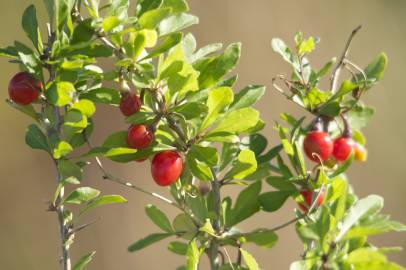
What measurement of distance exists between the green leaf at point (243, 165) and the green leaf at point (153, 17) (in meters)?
0.20

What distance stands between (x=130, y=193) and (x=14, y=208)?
0.43m

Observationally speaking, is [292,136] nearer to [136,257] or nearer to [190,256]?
[190,256]

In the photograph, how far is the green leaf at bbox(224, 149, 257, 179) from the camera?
0.92m

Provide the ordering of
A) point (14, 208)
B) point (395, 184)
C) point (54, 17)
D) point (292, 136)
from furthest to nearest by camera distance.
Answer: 1. point (395, 184)
2. point (14, 208)
3. point (292, 136)
4. point (54, 17)

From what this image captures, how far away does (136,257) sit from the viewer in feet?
8.27

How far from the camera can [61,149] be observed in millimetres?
871

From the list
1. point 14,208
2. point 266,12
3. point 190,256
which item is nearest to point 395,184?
point 266,12

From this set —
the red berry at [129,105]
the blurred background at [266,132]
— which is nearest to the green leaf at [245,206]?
the red berry at [129,105]

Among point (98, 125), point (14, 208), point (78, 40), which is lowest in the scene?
point (14, 208)

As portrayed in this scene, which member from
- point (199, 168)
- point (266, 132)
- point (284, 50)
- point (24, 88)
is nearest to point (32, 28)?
point (24, 88)

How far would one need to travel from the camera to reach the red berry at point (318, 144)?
1.04 meters

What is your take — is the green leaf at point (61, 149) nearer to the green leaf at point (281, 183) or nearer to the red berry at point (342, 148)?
the green leaf at point (281, 183)

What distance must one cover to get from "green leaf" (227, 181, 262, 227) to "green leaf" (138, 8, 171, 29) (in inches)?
11.5

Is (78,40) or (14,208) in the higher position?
(78,40)
